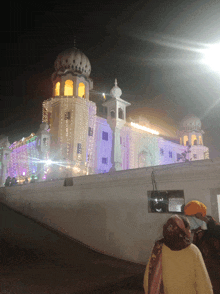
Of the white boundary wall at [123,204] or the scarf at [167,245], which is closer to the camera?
the scarf at [167,245]

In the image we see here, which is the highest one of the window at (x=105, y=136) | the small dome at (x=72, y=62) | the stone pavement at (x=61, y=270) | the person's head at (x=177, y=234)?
the small dome at (x=72, y=62)

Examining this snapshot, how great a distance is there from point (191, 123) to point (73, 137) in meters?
30.3

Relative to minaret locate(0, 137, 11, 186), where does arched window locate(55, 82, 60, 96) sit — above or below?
above

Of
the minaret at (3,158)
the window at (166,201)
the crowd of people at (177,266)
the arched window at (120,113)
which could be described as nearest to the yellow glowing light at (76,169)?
the minaret at (3,158)

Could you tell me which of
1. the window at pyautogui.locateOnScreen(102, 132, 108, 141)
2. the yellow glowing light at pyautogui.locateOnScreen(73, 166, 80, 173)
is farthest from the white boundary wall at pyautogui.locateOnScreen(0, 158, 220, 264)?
the window at pyautogui.locateOnScreen(102, 132, 108, 141)

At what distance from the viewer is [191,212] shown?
4.07 m

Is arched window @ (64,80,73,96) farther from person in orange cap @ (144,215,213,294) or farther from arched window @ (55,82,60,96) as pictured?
person in orange cap @ (144,215,213,294)

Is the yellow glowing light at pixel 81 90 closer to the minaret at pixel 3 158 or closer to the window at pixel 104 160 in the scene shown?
the window at pixel 104 160

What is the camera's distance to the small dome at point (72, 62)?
31000 mm

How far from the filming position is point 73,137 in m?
27.9

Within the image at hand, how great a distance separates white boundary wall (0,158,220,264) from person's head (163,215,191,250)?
15.6ft

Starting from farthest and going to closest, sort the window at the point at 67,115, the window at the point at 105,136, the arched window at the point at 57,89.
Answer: the window at the point at 105,136 → the arched window at the point at 57,89 → the window at the point at 67,115

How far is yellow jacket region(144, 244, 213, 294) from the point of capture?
2492mm

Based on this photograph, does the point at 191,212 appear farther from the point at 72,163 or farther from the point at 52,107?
the point at 52,107
